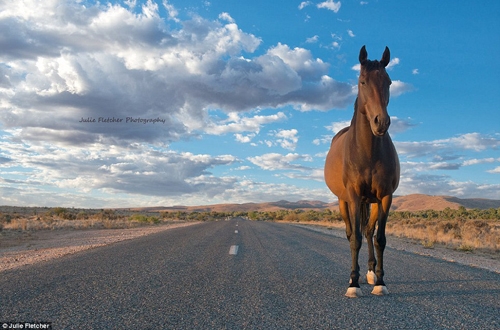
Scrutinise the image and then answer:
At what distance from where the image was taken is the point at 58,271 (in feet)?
22.8

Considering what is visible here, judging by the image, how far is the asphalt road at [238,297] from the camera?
381 cm

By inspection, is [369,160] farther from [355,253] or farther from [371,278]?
[371,278]

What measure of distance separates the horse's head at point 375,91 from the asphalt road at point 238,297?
6.96 ft

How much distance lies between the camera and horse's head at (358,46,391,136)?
4672 millimetres

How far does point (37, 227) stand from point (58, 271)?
23993 millimetres

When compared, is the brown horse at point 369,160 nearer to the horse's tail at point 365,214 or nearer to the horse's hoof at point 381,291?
the horse's hoof at point 381,291

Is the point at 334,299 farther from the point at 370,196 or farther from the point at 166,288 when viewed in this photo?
the point at 166,288

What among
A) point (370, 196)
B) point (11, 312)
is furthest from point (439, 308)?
point (11, 312)

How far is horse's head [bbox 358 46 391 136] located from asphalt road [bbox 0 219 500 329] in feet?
6.96

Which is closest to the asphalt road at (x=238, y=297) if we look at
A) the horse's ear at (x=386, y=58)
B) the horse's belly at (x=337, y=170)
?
the horse's belly at (x=337, y=170)

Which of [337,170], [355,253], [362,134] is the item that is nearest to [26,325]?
[355,253]

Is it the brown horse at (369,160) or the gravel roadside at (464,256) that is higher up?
the brown horse at (369,160)

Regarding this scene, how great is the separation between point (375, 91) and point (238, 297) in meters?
3.11

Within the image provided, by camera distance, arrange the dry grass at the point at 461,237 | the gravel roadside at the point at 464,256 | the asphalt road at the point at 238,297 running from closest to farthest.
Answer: the asphalt road at the point at 238,297 → the gravel roadside at the point at 464,256 → the dry grass at the point at 461,237
